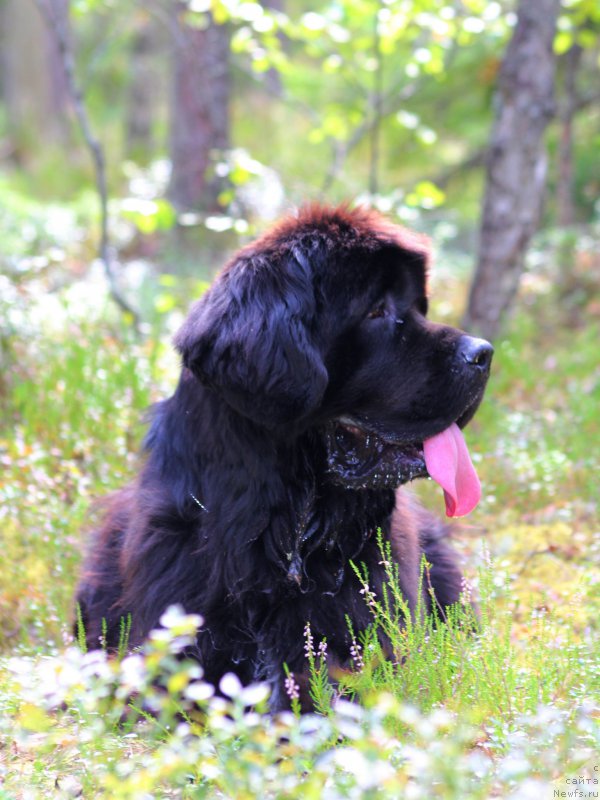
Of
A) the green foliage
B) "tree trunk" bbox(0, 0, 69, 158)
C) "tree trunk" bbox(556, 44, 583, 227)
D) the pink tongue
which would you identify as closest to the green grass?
the green foliage

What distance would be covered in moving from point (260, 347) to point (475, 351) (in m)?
0.74

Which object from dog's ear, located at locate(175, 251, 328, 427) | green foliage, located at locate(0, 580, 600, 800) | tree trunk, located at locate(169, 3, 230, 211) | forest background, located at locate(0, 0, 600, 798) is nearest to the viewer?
green foliage, located at locate(0, 580, 600, 800)

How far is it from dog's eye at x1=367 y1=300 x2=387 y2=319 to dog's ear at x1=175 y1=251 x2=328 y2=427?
26 cm

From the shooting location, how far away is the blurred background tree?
6059mm

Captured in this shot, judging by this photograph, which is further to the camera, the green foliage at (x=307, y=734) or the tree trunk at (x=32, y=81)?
the tree trunk at (x=32, y=81)

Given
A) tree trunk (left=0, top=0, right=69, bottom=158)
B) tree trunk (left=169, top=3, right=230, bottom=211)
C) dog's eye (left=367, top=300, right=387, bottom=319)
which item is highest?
tree trunk (left=0, top=0, right=69, bottom=158)

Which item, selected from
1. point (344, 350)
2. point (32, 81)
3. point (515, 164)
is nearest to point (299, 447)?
point (344, 350)

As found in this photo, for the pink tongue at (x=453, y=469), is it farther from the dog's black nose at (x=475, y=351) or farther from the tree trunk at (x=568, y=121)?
the tree trunk at (x=568, y=121)

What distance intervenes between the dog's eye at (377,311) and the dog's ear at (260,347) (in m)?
0.26

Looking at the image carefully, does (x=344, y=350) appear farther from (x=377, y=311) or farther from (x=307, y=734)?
(x=307, y=734)

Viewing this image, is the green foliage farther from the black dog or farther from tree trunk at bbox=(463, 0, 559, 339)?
tree trunk at bbox=(463, 0, 559, 339)

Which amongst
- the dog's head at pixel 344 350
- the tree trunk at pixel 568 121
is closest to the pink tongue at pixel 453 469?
the dog's head at pixel 344 350

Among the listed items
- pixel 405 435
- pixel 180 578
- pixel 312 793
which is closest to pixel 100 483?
pixel 180 578

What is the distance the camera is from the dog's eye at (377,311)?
287cm
